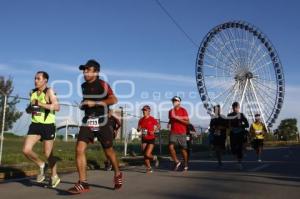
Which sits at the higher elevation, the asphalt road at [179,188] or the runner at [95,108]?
the runner at [95,108]

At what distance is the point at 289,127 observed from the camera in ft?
424

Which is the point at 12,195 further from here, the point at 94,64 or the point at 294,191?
the point at 294,191

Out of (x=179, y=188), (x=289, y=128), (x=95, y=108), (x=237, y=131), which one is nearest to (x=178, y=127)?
(x=237, y=131)

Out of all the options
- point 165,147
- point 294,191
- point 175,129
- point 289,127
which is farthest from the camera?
point 289,127

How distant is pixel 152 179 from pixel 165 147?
1624 cm

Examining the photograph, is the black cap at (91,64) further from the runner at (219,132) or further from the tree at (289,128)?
the tree at (289,128)

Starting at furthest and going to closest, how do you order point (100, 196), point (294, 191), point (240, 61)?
1. point (240, 61)
2. point (294, 191)
3. point (100, 196)

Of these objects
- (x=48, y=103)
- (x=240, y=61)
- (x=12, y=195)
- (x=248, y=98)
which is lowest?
(x=12, y=195)

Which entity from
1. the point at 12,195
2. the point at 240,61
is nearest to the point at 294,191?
the point at 12,195

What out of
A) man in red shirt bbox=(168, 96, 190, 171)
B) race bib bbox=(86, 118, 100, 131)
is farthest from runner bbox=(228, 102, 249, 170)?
race bib bbox=(86, 118, 100, 131)

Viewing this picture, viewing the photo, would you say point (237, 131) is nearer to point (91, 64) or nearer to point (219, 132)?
point (219, 132)

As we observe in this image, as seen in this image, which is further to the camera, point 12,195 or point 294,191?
point 294,191

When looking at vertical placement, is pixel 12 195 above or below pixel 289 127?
below

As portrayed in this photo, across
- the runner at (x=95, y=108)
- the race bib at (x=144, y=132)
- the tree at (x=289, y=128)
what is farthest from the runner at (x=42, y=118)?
the tree at (x=289, y=128)
